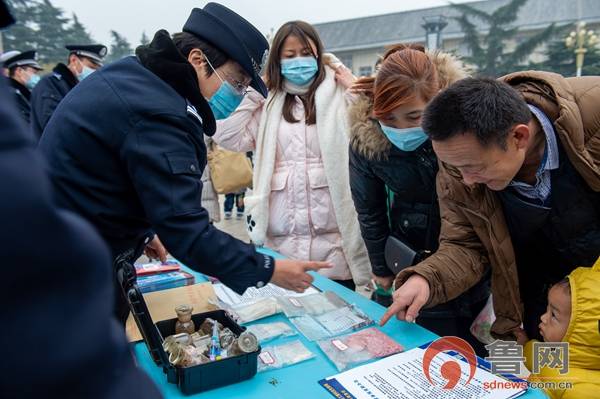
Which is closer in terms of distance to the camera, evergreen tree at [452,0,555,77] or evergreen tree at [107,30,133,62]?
evergreen tree at [452,0,555,77]

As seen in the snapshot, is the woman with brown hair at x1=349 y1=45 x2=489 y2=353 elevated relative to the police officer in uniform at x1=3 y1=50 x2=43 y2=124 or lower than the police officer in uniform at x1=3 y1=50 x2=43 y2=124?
lower

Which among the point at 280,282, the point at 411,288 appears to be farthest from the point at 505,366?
the point at 280,282

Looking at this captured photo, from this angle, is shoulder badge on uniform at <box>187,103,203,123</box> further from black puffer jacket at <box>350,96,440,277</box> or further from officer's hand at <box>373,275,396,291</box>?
officer's hand at <box>373,275,396,291</box>

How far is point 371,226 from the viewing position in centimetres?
191

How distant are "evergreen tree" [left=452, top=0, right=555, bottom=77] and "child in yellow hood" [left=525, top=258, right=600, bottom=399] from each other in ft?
43.8

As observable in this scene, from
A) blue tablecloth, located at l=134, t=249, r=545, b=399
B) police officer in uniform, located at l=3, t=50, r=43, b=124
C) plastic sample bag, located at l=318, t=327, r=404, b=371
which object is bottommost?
blue tablecloth, located at l=134, t=249, r=545, b=399

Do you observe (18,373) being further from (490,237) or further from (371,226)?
(371,226)

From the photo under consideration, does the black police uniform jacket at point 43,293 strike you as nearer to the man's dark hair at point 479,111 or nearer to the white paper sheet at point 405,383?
the white paper sheet at point 405,383

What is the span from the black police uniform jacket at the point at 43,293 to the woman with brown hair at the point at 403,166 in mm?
1359

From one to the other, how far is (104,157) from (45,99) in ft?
10.0

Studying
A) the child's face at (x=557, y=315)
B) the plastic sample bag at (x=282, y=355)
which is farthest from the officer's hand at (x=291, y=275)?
the child's face at (x=557, y=315)

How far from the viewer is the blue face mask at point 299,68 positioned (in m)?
2.12

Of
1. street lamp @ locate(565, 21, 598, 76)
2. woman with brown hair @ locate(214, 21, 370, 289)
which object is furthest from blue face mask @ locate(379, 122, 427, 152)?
street lamp @ locate(565, 21, 598, 76)

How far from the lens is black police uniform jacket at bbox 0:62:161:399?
1.06 feet
